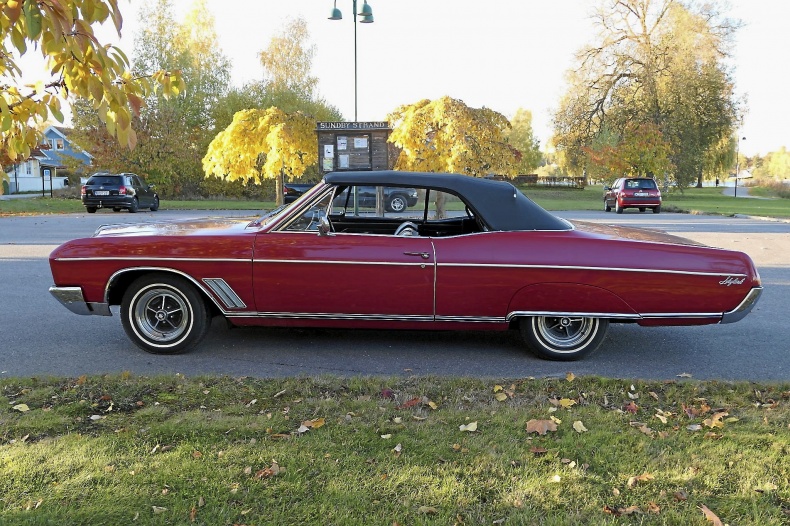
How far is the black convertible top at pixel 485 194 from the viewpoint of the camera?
509cm

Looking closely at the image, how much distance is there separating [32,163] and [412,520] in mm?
73631

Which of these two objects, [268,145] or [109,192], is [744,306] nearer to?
[268,145]

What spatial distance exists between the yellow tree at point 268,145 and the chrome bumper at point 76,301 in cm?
1649

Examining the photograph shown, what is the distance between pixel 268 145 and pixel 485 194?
59.7 feet

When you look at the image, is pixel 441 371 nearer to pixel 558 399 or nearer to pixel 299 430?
pixel 558 399

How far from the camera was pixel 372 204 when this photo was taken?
7.21 m

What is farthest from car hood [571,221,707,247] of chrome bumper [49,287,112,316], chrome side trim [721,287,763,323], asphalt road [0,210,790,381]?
chrome bumper [49,287,112,316]

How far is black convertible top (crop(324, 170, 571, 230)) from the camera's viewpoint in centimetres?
509

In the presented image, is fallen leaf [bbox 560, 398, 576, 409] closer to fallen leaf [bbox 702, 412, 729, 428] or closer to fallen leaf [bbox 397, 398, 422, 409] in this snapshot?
fallen leaf [bbox 702, 412, 729, 428]

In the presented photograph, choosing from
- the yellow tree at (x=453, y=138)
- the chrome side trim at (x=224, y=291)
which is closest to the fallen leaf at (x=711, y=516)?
the chrome side trim at (x=224, y=291)

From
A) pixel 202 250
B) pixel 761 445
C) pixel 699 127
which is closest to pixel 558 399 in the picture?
pixel 761 445

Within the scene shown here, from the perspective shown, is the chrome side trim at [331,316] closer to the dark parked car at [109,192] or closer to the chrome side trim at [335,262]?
the chrome side trim at [335,262]

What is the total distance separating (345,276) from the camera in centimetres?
493

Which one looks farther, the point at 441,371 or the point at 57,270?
the point at 57,270
